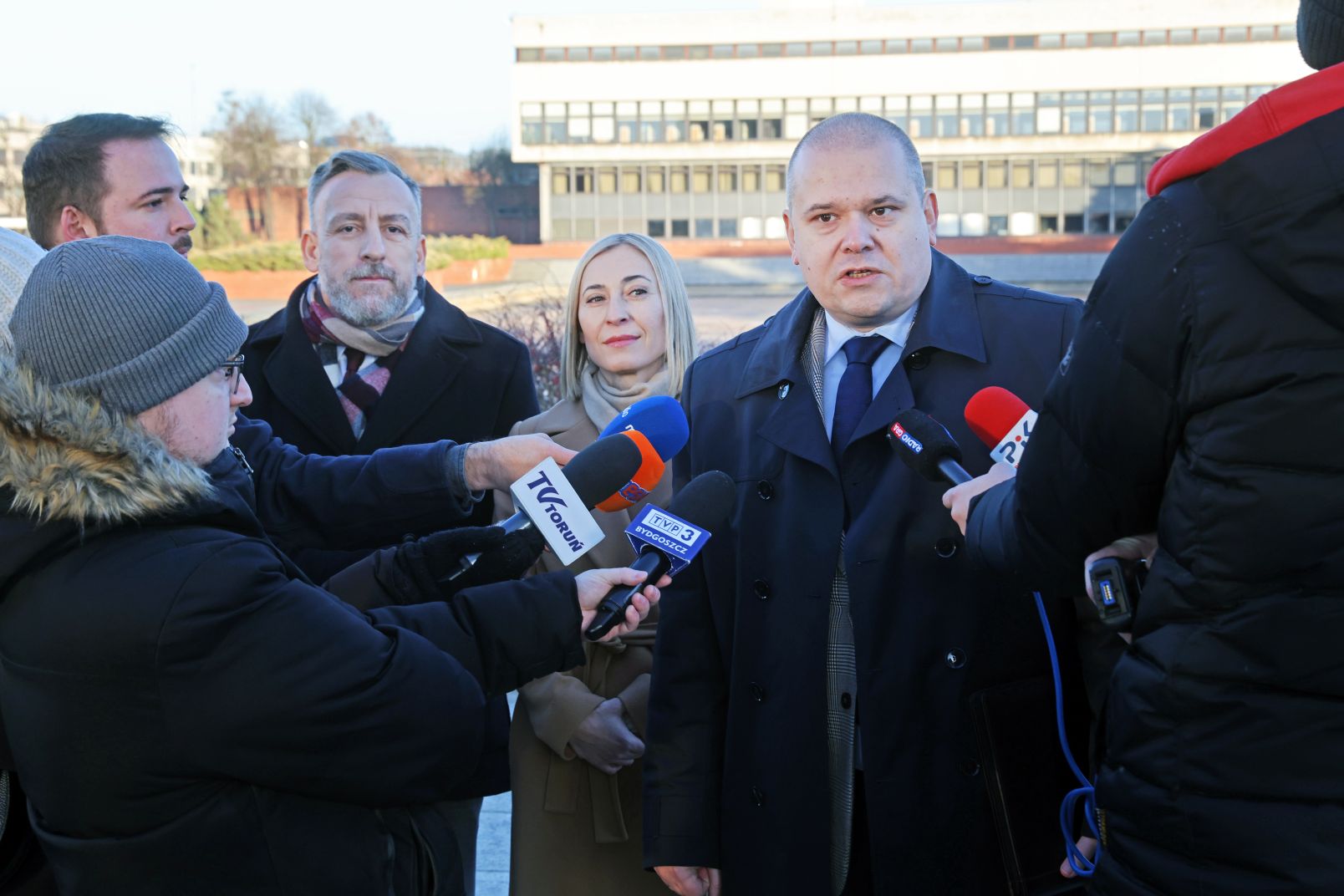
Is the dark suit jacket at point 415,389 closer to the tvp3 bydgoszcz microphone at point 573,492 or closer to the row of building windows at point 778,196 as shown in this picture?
the tvp3 bydgoszcz microphone at point 573,492

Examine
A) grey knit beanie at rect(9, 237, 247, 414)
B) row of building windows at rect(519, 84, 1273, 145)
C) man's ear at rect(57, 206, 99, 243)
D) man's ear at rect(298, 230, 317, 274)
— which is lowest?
grey knit beanie at rect(9, 237, 247, 414)

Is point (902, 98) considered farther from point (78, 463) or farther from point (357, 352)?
point (78, 463)

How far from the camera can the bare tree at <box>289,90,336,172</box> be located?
49594mm

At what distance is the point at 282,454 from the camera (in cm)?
314

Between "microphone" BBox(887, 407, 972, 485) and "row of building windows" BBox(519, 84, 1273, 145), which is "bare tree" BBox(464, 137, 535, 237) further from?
"microphone" BBox(887, 407, 972, 485)

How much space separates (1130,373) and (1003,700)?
1019mm

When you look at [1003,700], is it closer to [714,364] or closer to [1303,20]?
[714,364]

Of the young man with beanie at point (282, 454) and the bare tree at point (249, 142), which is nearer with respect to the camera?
the young man with beanie at point (282, 454)

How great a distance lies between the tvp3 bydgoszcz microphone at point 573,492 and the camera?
89.1 inches

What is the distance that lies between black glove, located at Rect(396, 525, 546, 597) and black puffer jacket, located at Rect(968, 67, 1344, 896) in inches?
44.7

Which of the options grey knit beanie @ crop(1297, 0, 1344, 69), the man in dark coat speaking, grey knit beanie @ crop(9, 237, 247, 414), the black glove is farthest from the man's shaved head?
grey knit beanie @ crop(9, 237, 247, 414)

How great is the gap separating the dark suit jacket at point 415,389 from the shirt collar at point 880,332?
1393 millimetres

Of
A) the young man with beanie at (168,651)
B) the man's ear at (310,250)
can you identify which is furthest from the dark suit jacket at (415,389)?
the young man with beanie at (168,651)

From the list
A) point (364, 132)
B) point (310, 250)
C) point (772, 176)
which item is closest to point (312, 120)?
point (364, 132)
